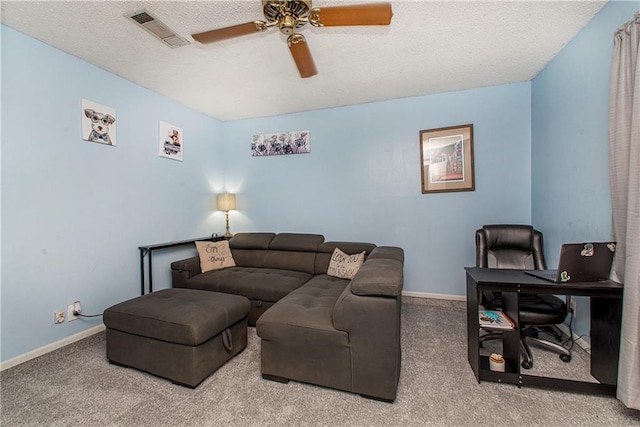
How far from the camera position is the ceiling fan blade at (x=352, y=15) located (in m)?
1.41

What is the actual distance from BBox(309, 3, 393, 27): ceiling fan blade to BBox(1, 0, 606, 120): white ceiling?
352mm

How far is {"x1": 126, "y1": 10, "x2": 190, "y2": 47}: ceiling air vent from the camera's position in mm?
1825

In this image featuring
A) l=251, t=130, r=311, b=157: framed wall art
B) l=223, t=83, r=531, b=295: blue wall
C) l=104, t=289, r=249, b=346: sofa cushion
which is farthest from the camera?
l=251, t=130, r=311, b=157: framed wall art

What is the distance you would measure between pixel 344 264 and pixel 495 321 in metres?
1.40

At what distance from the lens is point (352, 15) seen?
148cm

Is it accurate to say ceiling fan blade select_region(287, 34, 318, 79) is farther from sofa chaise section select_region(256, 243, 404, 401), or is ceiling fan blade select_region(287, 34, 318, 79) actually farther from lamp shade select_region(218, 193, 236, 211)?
lamp shade select_region(218, 193, 236, 211)

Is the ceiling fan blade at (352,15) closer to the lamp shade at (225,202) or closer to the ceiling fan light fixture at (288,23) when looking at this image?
the ceiling fan light fixture at (288,23)

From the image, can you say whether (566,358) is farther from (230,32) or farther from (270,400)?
(230,32)

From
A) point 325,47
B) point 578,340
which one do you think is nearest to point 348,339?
point 578,340

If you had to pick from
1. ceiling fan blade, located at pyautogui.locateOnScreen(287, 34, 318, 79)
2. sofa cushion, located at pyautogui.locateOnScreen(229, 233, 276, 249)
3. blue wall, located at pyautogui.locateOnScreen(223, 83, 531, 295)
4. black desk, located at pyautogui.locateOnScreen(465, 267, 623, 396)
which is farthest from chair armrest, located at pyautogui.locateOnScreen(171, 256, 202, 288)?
black desk, located at pyautogui.locateOnScreen(465, 267, 623, 396)

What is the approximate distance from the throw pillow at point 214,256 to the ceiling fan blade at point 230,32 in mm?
2240

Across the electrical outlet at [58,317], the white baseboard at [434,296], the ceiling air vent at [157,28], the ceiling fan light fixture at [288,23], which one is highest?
the ceiling air vent at [157,28]

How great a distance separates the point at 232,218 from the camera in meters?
4.20

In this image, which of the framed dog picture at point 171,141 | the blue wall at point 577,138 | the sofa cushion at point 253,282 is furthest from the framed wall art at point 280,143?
the blue wall at point 577,138
